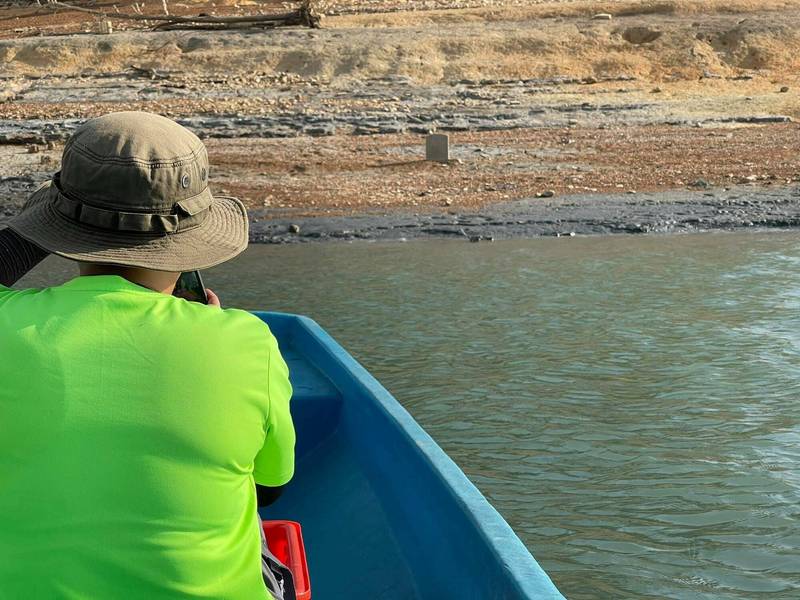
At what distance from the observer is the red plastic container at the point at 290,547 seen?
3.08 meters

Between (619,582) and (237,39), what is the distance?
21818 mm

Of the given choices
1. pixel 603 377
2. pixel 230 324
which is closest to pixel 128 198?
pixel 230 324

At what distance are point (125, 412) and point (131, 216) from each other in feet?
1.28

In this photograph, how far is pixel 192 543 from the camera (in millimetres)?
2102

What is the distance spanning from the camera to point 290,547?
321 cm

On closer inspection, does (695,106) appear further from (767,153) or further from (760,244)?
(760,244)

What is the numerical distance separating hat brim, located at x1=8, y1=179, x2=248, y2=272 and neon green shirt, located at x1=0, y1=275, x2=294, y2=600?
0.35 ft

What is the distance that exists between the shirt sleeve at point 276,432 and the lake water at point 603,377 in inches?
102

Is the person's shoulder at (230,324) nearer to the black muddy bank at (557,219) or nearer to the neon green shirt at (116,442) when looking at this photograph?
the neon green shirt at (116,442)

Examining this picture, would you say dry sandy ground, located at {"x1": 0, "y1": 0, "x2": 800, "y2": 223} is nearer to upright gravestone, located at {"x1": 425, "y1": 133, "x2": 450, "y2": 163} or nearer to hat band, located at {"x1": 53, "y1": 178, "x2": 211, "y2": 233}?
upright gravestone, located at {"x1": 425, "y1": 133, "x2": 450, "y2": 163}

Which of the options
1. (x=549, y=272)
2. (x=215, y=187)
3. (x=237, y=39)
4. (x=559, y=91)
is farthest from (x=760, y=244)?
(x=237, y=39)

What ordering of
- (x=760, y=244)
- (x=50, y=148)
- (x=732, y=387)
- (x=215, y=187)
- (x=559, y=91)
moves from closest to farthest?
(x=732, y=387)
(x=760, y=244)
(x=215, y=187)
(x=50, y=148)
(x=559, y=91)

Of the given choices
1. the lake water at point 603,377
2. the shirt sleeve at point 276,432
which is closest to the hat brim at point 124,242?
the shirt sleeve at point 276,432

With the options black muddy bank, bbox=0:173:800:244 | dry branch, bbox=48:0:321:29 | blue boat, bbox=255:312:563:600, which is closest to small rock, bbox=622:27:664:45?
dry branch, bbox=48:0:321:29
